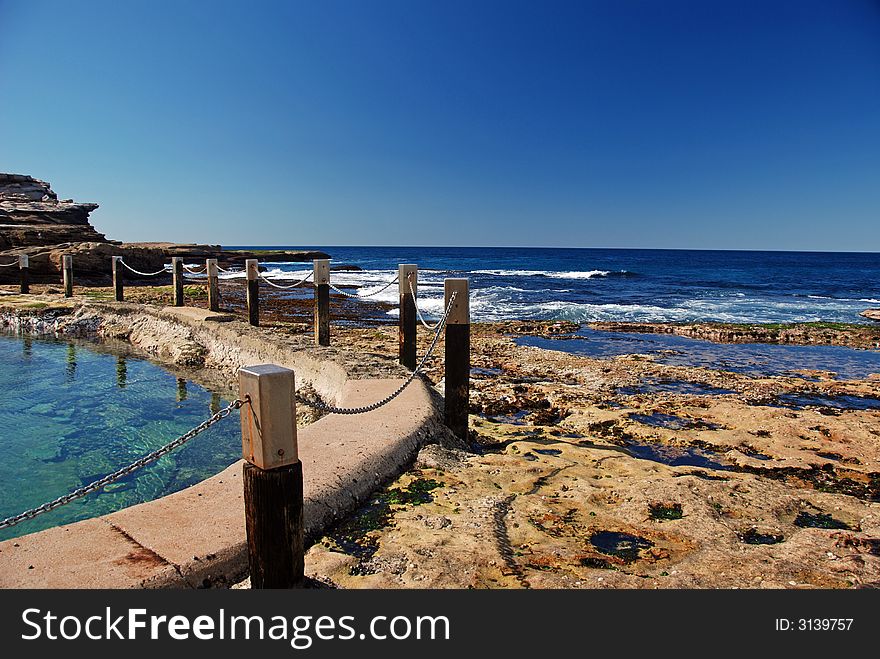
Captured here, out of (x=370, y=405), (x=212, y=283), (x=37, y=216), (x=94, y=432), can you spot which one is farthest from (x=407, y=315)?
(x=37, y=216)

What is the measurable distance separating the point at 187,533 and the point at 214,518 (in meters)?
0.20

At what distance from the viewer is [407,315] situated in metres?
7.48

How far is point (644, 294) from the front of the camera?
2909 cm

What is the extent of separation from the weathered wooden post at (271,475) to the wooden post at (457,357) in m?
3.03

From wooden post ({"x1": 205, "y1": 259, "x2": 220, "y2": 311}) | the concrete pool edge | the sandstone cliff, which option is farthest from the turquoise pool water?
the sandstone cliff

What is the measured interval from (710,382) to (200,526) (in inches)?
335

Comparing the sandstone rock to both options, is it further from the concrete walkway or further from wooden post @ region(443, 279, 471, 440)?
the concrete walkway

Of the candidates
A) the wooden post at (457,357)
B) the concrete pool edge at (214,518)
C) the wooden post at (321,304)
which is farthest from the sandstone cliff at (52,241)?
the wooden post at (457,357)

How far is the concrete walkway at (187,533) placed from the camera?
249cm

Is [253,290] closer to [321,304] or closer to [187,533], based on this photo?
[321,304]

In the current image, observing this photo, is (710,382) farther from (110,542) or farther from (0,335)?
(0,335)

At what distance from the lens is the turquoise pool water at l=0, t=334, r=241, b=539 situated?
483cm

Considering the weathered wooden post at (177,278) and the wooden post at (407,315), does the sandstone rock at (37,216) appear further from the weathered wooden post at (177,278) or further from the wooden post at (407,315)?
the wooden post at (407,315)

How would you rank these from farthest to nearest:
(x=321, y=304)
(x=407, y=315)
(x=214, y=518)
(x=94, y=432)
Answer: (x=321, y=304) → (x=407, y=315) → (x=94, y=432) → (x=214, y=518)
